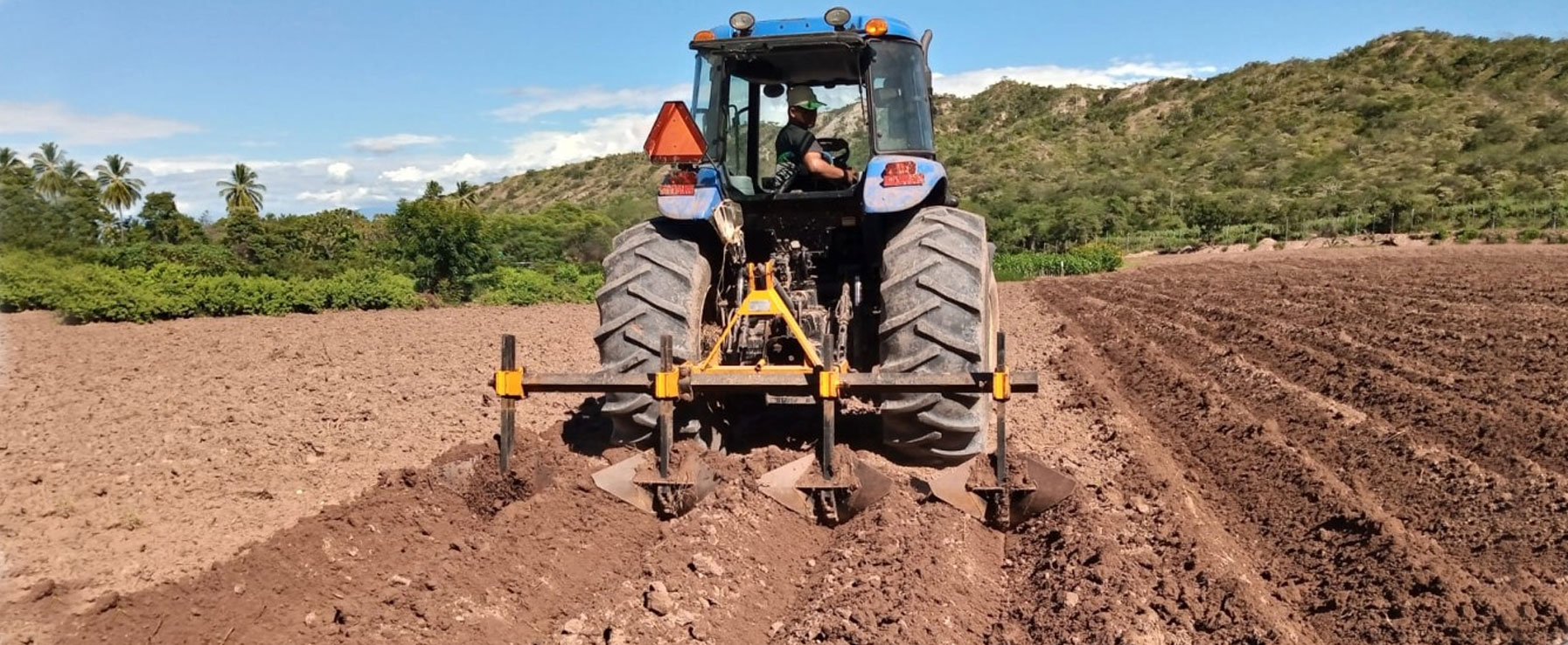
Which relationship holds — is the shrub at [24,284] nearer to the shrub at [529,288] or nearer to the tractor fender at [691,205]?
the shrub at [529,288]

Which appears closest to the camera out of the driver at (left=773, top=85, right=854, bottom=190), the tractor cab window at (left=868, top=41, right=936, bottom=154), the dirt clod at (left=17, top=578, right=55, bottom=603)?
the dirt clod at (left=17, top=578, right=55, bottom=603)

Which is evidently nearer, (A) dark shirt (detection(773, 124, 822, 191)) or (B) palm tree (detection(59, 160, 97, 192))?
(A) dark shirt (detection(773, 124, 822, 191))

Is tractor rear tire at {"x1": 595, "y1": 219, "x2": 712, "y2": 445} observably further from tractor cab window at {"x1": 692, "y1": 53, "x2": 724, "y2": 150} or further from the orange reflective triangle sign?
tractor cab window at {"x1": 692, "y1": 53, "x2": 724, "y2": 150}

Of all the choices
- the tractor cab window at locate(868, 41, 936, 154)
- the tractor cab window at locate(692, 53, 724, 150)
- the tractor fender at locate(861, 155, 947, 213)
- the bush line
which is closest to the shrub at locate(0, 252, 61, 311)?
the bush line

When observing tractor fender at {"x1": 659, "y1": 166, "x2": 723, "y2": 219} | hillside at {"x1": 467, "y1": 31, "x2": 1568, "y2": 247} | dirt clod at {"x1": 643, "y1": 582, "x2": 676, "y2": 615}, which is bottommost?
dirt clod at {"x1": 643, "y1": 582, "x2": 676, "y2": 615}

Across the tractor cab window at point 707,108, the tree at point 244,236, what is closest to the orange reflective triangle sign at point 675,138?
the tractor cab window at point 707,108

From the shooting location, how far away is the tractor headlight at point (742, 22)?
5695mm

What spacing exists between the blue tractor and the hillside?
107 feet

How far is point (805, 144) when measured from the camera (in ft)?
20.1

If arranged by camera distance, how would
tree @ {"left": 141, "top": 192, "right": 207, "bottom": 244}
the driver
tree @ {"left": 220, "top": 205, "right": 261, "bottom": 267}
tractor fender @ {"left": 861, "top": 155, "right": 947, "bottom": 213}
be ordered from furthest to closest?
tree @ {"left": 141, "top": 192, "right": 207, "bottom": 244}, tree @ {"left": 220, "top": 205, "right": 261, "bottom": 267}, the driver, tractor fender @ {"left": 861, "top": 155, "right": 947, "bottom": 213}

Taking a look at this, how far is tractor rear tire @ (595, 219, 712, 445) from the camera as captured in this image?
17.3 ft

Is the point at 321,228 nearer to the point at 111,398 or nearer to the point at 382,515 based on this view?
the point at 111,398

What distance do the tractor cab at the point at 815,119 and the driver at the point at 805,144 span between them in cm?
2

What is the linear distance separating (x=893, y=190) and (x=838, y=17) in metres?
0.90
